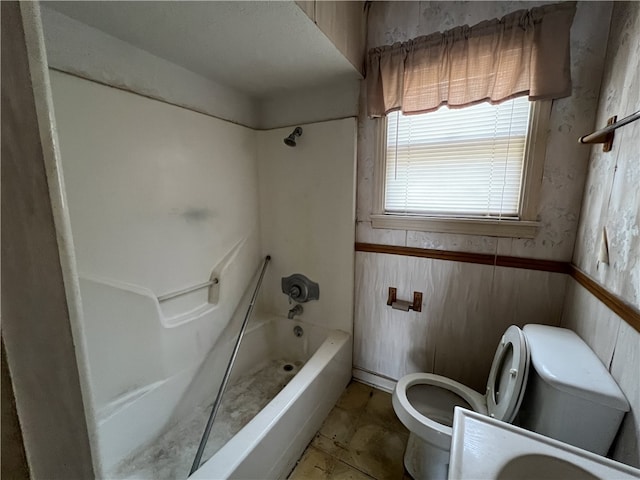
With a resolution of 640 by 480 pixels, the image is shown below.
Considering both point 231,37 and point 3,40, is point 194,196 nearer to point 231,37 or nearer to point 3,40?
Result: point 231,37

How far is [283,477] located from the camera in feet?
4.33

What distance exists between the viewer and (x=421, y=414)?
1336 mm

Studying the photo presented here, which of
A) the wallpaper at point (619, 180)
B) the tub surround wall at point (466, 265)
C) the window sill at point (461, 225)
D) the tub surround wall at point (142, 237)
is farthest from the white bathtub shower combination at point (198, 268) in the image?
the wallpaper at point (619, 180)

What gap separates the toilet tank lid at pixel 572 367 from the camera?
815 mm

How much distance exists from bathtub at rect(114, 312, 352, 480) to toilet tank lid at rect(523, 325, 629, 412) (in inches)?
41.8

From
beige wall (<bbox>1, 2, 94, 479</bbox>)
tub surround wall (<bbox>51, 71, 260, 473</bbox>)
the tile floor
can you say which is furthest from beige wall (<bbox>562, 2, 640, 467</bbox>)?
tub surround wall (<bbox>51, 71, 260, 473</bbox>)

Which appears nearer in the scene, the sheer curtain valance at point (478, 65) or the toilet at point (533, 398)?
the toilet at point (533, 398)

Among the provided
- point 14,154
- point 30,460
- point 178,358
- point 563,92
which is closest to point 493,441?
point 30,460

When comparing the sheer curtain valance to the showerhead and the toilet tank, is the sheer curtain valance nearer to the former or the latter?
the showerhead

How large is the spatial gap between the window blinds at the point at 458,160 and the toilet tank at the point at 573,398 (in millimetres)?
746

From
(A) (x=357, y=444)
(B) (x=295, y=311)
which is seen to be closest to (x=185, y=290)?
(B) (x=295, y=311)

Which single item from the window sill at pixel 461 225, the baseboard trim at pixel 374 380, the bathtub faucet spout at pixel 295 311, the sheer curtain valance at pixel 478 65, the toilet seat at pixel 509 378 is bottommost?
the baseboard trim at pixel 374 380

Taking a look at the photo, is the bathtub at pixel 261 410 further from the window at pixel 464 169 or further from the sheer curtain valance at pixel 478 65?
the sheer curtain valance at pixel 478 65

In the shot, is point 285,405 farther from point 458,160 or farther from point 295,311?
point 458,160
